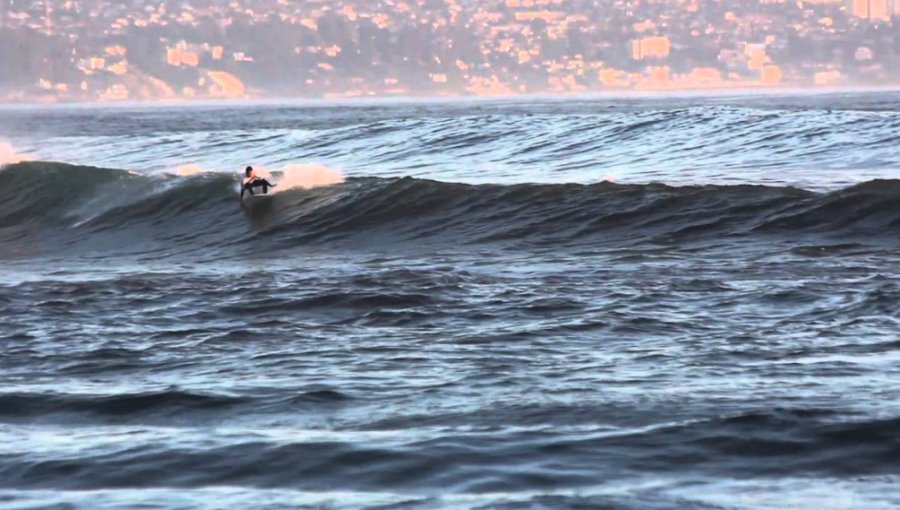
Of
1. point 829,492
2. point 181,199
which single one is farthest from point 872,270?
point 181,199

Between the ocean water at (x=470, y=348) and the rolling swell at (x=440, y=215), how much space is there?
0.27 ft

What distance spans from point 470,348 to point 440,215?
A: 1276cm

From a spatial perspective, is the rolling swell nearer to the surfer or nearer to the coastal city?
the surfer

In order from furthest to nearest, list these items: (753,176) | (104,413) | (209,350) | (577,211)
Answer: (753,176) → (577,211) → (209,350) → (104,413)

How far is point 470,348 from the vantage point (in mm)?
12922

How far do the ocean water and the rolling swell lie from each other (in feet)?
0.27

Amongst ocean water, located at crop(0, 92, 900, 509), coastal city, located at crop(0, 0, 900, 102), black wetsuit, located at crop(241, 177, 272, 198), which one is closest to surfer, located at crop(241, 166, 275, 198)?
black wetsuit, located at crop(241, 177, 272, 198)

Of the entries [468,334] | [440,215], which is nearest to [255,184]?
[440,215]

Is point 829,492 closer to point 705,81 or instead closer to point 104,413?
point 104,413

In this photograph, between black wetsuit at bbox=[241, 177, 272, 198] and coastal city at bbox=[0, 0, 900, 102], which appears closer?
black wetsuit at bbox=[241, 177, 272, 198]

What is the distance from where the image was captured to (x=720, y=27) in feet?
654

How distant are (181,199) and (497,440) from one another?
2219 cm

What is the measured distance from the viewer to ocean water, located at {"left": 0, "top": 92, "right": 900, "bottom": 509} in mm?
9000

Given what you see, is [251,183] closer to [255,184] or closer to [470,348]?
[255,184]
